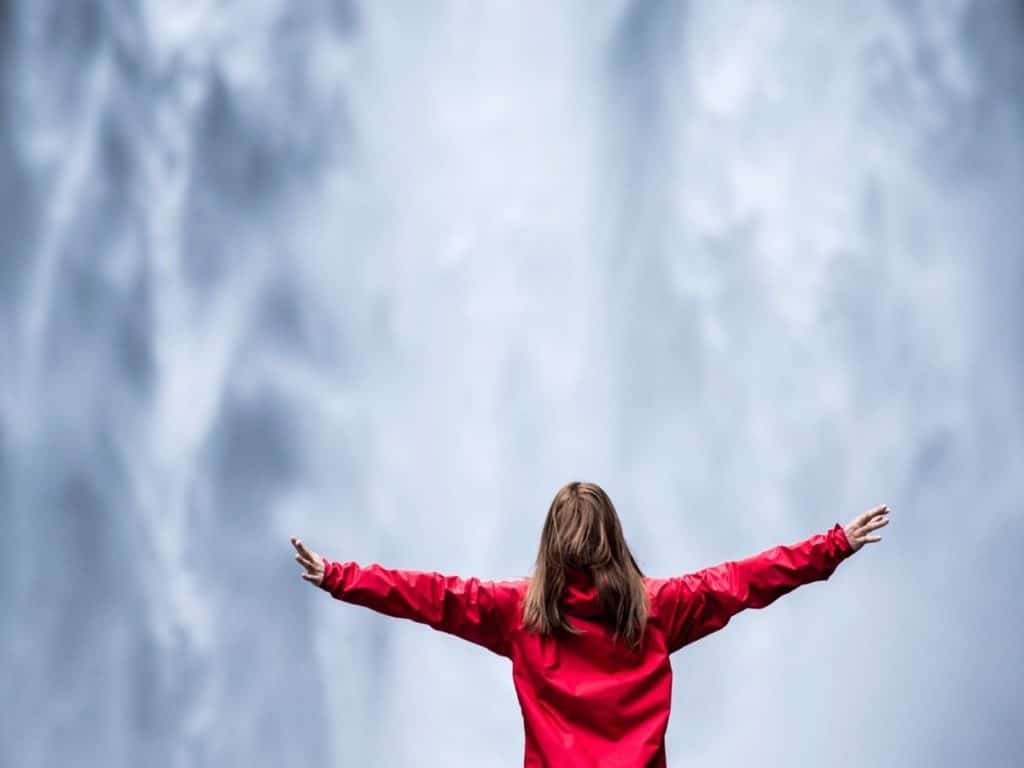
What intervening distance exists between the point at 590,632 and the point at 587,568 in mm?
191

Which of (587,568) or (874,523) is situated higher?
(874,523)

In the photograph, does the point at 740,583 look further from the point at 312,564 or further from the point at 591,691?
the point at 312,564

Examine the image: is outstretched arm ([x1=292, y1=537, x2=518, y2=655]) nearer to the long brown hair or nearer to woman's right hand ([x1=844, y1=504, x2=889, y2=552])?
the long brown hair

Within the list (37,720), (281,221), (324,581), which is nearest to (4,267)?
(281,221)

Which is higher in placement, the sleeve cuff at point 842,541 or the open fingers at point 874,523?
the open fingers at point 874,523

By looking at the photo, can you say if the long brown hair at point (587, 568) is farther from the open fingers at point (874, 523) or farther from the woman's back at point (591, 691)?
the open fingers at point (874, 523)

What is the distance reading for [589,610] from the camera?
13.0 feet

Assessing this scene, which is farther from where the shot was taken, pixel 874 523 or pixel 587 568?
pixel 874 523

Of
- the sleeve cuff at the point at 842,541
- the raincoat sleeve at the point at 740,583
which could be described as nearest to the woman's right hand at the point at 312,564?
the raincoat sleeve at the point at 740,583

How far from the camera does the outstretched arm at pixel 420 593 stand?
4016 millimetres

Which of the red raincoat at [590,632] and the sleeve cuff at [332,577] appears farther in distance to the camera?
the sleeve cuff at [332,577]

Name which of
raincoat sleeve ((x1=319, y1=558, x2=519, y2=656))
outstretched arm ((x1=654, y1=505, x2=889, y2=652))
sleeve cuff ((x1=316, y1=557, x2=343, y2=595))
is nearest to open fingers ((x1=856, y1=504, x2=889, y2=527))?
outstretched arm ((x1=654, y1=505, x2=889, y2=652))

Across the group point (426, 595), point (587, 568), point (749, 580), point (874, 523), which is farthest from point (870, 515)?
point (426, 595)

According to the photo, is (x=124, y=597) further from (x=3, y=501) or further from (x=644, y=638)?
(x=644, y=638)
